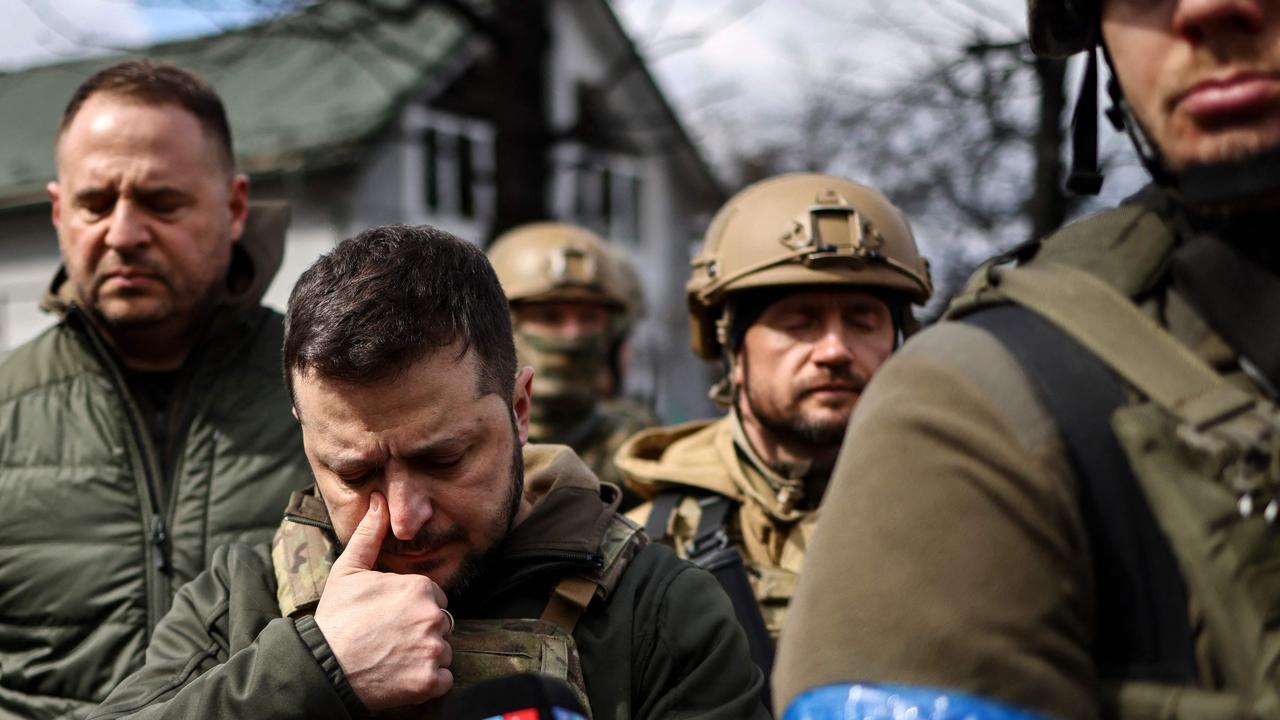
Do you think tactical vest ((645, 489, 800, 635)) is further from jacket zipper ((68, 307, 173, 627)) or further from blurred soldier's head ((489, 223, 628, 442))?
blurred soldier's head ((489, 223, 628, 442))

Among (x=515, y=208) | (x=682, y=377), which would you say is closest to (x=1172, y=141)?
(x=515, y=208)

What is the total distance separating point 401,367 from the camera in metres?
2.33

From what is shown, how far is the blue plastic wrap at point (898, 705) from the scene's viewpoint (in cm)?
130

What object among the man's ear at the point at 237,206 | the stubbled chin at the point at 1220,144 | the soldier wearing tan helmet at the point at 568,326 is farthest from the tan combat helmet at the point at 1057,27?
the soldier wearing tan helmet at the point at 568,326

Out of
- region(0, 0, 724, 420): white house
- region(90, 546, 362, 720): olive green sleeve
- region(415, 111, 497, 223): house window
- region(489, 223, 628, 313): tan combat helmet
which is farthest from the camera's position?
region(415, 111, 497, 223): house window

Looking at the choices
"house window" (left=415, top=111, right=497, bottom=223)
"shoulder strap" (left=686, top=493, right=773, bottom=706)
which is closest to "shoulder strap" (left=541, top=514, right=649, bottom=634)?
"shoulder strap" (left=686, top=493, right=773, bottom=706)

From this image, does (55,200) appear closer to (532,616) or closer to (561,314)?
(532,616)

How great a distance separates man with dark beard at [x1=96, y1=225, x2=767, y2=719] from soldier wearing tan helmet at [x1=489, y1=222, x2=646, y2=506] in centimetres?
355

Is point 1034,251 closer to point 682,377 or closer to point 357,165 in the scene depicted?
point 357,165

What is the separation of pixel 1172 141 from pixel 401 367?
1367 millimetres

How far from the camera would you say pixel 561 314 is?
7.01 metres

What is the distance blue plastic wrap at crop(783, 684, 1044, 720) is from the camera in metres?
1.30

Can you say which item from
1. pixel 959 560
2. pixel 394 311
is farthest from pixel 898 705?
pixel 394 311

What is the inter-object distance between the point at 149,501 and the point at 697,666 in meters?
1.68
